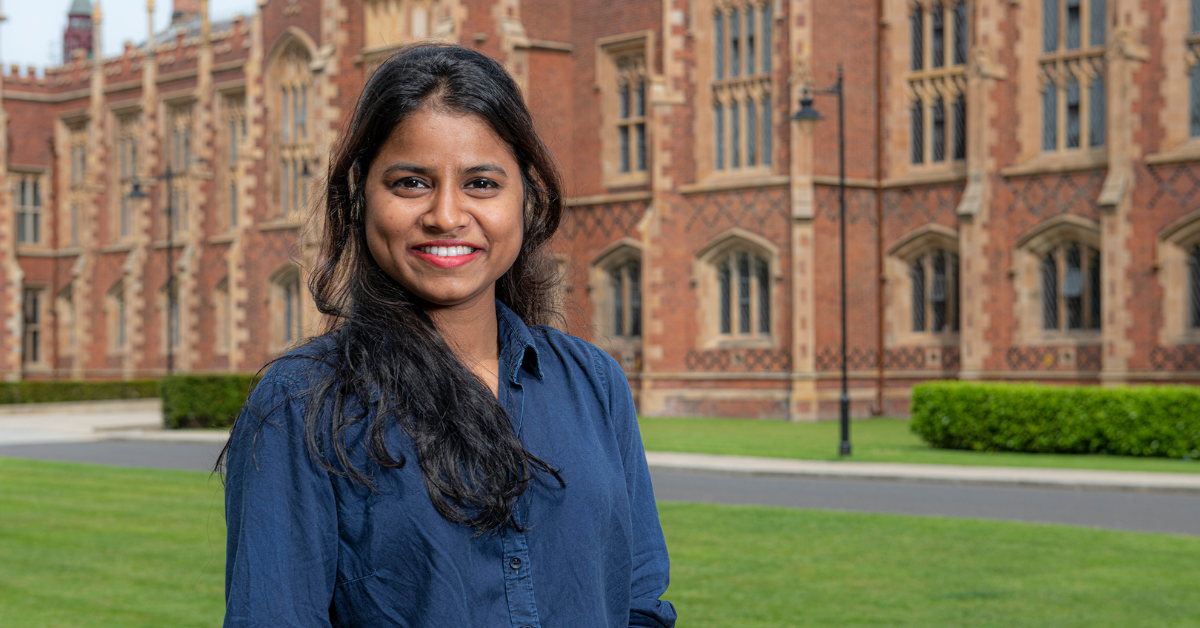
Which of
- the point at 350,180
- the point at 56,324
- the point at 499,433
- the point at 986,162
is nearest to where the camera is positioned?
the point at 499,433

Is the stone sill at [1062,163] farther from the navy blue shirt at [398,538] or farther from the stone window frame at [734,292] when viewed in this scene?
the navy blue shirt at [398,538]

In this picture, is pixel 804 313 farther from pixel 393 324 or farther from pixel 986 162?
pixel 393 324

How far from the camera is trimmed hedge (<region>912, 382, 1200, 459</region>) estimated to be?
1764cm

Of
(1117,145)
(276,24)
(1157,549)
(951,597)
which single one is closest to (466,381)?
(951,597)

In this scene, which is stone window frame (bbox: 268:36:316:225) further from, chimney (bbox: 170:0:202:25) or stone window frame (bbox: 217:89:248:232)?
chimney (bbox: 170:0:202:25)

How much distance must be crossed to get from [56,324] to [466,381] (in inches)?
1833

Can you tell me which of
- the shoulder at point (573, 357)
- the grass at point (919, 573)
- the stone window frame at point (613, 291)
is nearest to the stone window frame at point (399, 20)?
the stone window frame at point (613, 291)

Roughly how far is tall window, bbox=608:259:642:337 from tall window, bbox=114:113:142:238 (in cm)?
2073

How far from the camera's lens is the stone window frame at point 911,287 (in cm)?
2644

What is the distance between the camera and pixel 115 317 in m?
43.6

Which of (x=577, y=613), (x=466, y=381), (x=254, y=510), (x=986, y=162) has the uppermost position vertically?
(x=986, y=162)

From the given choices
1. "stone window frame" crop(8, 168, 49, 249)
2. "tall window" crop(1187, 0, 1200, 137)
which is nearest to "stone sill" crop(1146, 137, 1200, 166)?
"tall window" crop(1187, 0, 1200, 137)

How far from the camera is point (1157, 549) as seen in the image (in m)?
9.48

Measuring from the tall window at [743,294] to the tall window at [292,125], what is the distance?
13.9 m
